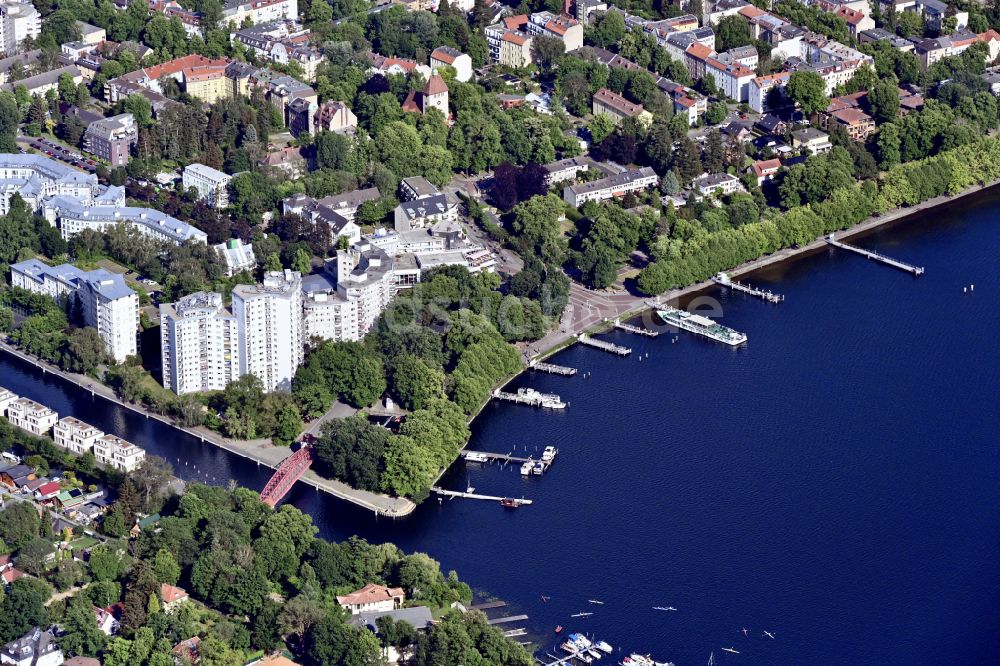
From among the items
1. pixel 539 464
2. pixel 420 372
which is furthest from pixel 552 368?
pixel 539 464

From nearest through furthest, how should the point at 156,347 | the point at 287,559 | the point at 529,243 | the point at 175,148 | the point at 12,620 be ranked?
the point at 12,620
the point at 287,559
the point at 156,347
the point at 529,243
the point at 175,148

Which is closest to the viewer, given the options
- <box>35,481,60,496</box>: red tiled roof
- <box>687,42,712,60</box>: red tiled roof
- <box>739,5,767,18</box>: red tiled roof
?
<box>35,481,60,496</box>: red tiled roof

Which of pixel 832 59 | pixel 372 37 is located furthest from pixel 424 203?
pixel 832 59

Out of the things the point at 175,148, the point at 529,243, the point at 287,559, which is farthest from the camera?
the point at 175,148

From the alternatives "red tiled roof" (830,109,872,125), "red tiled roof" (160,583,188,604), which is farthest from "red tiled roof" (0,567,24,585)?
"red tiled roof" (830,109,872,125)

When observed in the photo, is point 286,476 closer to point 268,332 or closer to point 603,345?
point 268,332

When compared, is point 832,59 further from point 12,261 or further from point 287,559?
point 287,559

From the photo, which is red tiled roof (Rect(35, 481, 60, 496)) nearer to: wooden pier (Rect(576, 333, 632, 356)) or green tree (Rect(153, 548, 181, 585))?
green tree (Rect(153, 548, 181, 585))
